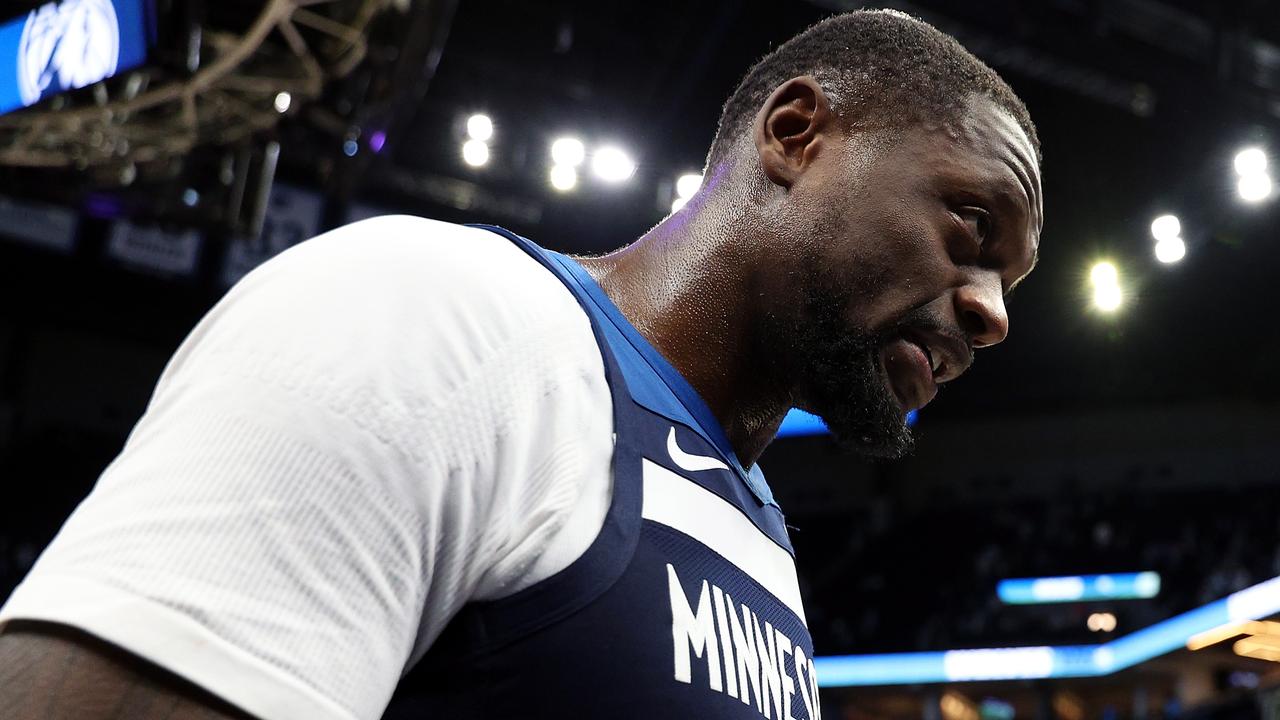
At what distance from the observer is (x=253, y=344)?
0.63m

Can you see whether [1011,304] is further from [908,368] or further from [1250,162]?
[908,368]

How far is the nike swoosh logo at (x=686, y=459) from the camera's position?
2.77ft

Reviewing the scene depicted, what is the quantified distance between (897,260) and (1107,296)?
753cm

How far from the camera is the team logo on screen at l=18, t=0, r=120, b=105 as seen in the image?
3527 mm

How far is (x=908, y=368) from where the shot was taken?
3.34 ft

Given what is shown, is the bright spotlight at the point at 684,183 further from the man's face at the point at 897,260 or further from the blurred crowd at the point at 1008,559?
the blurred crowd at the point at 1008,559

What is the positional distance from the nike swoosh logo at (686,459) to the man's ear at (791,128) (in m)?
0.29

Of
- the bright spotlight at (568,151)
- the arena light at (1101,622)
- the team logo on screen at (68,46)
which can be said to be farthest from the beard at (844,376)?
the arena light at (1101,622)

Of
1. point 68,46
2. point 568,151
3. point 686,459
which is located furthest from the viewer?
point 568,151

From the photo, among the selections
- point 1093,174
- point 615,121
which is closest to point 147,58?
point 615,121

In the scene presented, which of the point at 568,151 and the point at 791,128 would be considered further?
the point at 568,151

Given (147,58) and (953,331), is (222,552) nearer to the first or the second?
(953,331)

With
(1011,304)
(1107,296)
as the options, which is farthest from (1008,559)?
(1107,296)

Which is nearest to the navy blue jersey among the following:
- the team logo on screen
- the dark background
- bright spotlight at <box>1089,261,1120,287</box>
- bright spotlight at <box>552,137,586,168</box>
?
the team logo on screen
